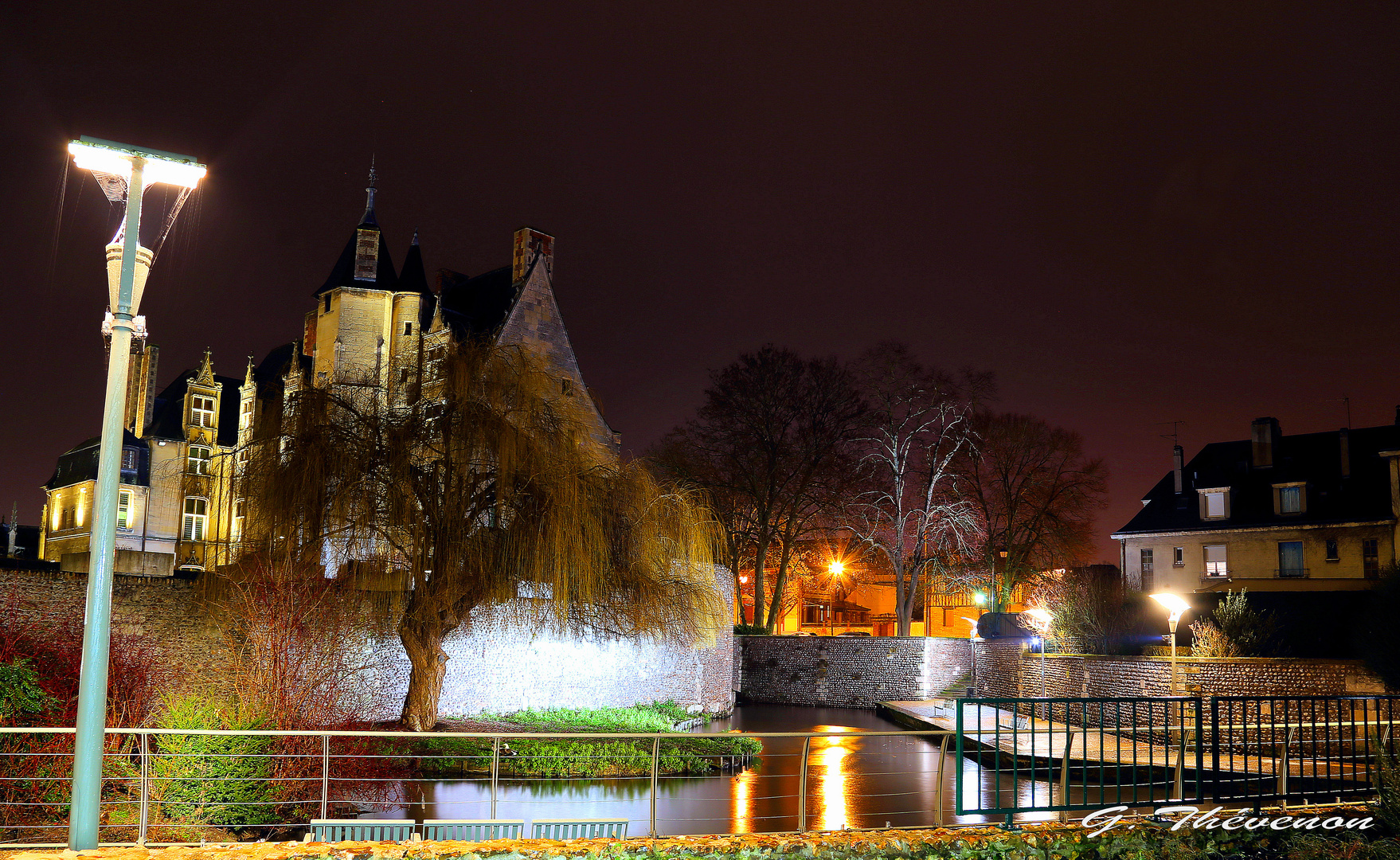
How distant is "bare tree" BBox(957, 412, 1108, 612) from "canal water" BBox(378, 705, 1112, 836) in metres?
19.0

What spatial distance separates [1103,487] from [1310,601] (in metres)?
12.5

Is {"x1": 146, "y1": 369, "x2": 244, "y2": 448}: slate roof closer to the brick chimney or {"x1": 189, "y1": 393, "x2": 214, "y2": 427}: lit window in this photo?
{"x1": 189, "y1": 393, "x2": 214, "y2": 427}: lit window

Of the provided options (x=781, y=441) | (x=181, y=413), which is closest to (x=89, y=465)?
(x=181, y=413)

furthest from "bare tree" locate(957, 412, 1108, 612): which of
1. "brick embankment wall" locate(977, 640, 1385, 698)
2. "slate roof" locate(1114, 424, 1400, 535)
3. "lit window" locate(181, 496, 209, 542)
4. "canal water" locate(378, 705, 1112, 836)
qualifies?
"lit window" locate(181, 496, 209, 542)

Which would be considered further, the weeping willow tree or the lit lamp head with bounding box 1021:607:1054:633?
the lit lamp head with bounding box 1021:607:1054:633

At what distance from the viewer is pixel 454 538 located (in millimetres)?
17719

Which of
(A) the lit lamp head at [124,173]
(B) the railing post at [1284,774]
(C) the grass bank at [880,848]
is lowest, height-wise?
(C) the grass bank at [880,848]

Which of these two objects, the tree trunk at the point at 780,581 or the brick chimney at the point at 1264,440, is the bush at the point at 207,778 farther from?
the brick chimney at the point at 1264,440

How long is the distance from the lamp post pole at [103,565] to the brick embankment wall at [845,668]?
2987 centimetres

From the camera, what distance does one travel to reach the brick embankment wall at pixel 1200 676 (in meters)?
20.3

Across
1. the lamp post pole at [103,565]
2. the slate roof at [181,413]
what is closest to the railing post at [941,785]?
the lamp post pole at [103,565]

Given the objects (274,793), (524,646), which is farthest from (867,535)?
(274,793)

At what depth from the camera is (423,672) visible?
19359 millimetres

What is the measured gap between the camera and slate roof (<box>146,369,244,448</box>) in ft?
136
